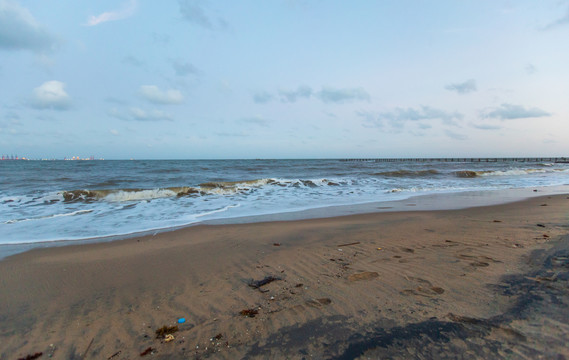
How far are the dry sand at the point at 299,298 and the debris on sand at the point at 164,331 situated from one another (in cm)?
6

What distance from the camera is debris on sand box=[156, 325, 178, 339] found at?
247 cm

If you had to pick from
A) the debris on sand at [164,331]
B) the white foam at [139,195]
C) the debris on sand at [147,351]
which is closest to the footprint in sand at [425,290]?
the debris on sand at [164,331]

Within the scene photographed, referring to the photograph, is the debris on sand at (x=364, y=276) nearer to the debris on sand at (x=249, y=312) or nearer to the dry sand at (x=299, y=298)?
the dry sand at (x=299, y=298)

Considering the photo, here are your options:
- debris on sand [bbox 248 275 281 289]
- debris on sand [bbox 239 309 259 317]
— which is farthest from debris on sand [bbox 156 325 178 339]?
debris on sand [bbox 248 275 281 289]

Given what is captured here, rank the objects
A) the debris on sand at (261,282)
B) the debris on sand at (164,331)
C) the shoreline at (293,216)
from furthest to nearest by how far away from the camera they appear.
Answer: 1. the shoreline at (293,216)
2. the debris on sand at (261,282)
3. the debris on sand at (164,331)

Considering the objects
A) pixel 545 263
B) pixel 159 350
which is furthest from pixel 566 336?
pixel 159 350

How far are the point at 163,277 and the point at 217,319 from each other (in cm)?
147

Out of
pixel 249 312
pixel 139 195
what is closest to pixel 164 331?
pixel 249 312

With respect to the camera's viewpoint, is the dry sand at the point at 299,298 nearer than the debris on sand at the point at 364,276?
Yes

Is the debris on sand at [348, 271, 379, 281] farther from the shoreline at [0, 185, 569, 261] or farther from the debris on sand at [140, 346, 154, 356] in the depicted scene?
the shoreline at [0, 185, 569, 261]

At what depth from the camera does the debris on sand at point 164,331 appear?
247cm

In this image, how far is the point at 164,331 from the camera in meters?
2.52

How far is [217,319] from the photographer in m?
2.66

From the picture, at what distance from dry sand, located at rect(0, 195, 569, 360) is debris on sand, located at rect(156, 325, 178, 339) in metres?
0.06
